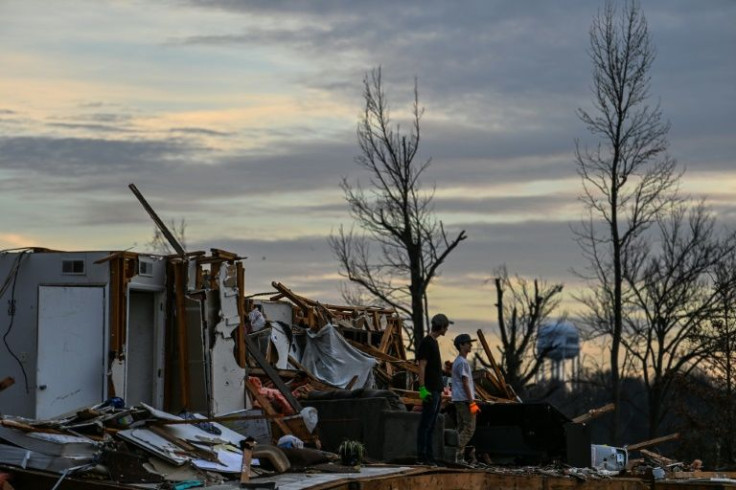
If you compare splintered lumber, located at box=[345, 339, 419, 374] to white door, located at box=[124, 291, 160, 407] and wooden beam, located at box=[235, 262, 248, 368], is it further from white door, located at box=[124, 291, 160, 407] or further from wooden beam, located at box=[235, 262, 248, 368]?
white door, located at box=[124, 291, 160, 407]

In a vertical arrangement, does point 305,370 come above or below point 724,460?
above

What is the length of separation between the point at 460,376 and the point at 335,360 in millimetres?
6461

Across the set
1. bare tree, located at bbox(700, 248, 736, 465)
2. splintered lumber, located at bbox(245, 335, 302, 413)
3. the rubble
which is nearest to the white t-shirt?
the rubble

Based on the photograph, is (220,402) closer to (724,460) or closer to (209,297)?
(209,297)

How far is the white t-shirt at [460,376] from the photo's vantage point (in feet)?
59.5

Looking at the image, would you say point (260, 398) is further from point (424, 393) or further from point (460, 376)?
point (424, 393)

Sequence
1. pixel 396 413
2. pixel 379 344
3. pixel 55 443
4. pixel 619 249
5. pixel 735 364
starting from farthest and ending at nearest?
pixel 735 364 → pixel 619 249 → pixel 379 344 → pixel 396 413 → pixel 55 443

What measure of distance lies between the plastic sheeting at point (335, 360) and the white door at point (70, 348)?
6143 millimetres

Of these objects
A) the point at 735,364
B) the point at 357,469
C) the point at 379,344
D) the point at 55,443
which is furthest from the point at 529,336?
the point at 55,443

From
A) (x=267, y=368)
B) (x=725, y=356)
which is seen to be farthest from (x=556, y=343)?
(x=267, y=368)

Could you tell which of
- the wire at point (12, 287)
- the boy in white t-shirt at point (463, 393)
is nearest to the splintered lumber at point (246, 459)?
the boy in white t-shirt at point (463, 393)

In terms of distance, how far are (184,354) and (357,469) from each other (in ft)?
16.2

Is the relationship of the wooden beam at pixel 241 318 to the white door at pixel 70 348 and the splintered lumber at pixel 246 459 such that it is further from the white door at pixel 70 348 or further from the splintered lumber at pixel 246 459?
the splintered lumber at pixel 246 459

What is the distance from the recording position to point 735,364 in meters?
38.6
